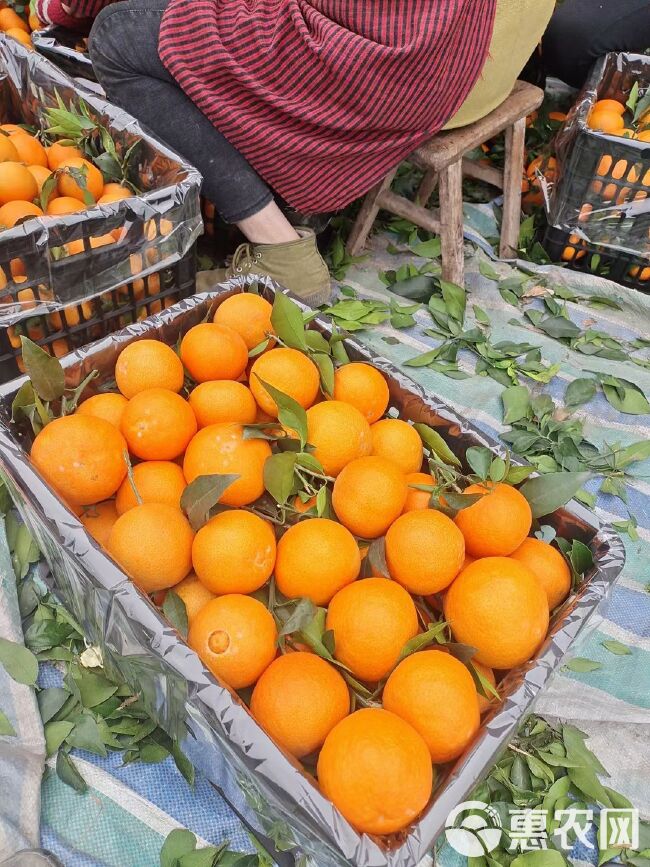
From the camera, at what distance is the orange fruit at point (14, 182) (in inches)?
49.1

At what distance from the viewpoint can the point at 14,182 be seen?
125 cm

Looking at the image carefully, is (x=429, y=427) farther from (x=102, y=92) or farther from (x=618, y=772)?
(x=102, y=92)

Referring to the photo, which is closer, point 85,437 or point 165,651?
point 165,651

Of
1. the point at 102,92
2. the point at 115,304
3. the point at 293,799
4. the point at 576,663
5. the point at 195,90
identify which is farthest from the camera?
the point at 102,92

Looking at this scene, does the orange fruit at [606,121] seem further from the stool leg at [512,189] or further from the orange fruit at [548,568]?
the orange fruit at [548,568]

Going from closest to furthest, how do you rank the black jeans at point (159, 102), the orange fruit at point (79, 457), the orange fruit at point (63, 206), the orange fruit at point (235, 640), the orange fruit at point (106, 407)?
the orange fruit at point (235, 640) → the orange fruit at point (79, 457) → the orange fruit at point (106, 407) → the orange fruit at point (63, 206) → the black jeans at point (159, 102)

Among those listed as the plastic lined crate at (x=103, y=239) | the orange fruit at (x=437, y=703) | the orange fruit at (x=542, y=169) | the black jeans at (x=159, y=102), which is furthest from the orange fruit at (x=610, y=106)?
the orange fruit at (x=437, y=703)

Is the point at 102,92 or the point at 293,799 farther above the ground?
the point at 102,92

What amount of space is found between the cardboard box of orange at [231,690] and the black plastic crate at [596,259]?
1.31 m

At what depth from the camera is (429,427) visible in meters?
0.99

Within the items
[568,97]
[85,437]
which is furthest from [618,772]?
[568,97]

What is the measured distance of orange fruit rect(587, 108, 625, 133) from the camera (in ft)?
6.52

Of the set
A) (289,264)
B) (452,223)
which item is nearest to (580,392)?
(452,223)

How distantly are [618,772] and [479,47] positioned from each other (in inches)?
60.2
